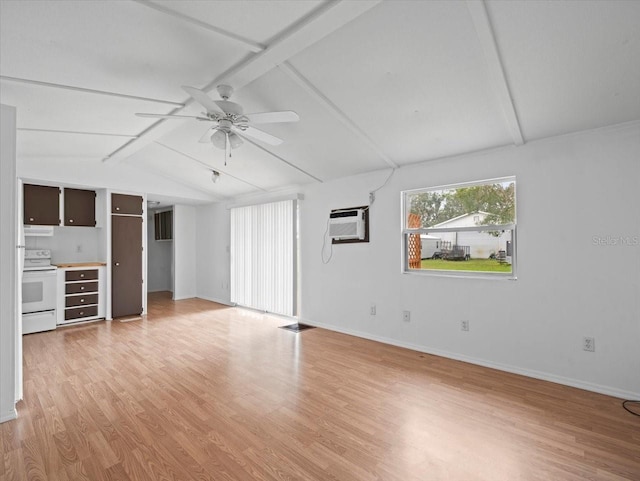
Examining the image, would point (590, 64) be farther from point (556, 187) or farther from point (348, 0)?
point (348, 0)

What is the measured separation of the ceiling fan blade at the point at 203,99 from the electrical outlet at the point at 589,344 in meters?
3.76

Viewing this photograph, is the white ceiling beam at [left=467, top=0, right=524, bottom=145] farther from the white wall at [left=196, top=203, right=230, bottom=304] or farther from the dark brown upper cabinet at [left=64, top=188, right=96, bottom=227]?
the dark brown upper cabinet at [left=64, top=188, right=96, bottom=227]

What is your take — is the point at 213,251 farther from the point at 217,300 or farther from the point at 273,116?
the point at 273,116

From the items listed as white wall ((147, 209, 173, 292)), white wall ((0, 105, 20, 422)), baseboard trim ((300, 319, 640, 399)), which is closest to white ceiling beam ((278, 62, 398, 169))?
white wall ((0, 105, 20, 422))

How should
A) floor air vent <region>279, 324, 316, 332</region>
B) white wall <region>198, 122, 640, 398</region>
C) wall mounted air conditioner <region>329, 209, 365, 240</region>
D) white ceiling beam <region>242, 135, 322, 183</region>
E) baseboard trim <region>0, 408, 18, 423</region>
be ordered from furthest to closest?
floor air vent <region>279, 324, 316, 332</region> → wall mounted air conditioner <region>329, 209, 365, 240</region> → white ceiling beam <region>242, 135, 322, 183</region> → white wall <region>198, 122, 640, 398</region> → baseboard trim <region>0, 408, 18, 423</region>

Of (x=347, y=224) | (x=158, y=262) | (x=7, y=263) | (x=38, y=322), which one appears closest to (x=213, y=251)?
(x=158, y=262)

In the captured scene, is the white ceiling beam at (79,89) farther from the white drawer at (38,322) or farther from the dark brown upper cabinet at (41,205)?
the white drawer at (38,322)

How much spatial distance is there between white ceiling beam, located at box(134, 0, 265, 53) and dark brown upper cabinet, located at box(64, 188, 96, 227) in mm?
4775

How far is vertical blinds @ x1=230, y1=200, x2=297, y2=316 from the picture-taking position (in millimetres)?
5426

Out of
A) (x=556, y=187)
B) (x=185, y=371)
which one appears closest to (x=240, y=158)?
(x=185, y=371)

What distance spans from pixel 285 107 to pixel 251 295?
4.03 meters

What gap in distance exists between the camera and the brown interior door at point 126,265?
5.57 metres

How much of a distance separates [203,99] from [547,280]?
3.46 m

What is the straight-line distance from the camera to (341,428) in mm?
2242
